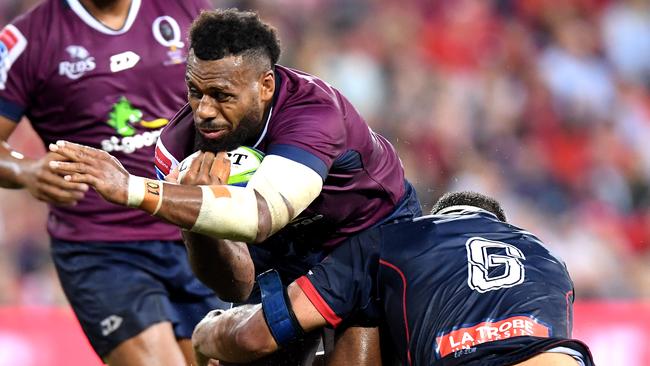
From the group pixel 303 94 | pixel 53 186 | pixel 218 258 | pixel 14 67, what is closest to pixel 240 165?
pixel 303 94

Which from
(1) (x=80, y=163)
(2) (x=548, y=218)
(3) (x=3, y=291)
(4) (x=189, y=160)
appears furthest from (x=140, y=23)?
(2) (x=548, y=218)

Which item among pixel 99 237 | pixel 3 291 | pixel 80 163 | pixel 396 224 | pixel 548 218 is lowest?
pixel 3 291

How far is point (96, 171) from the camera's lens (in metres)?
3.77

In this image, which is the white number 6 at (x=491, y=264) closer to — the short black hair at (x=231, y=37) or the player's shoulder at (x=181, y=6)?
the short black hair at (x=231, y=37)

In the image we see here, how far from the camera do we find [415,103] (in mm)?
9711

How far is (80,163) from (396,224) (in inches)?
57.1

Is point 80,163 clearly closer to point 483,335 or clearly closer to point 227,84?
point 227,84

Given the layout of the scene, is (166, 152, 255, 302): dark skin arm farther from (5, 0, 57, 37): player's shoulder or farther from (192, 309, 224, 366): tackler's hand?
(5, 0, 57, 37): player's shoulder

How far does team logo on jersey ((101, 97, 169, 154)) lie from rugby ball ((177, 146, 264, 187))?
102cm

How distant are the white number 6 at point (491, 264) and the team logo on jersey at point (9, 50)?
6.92 feet

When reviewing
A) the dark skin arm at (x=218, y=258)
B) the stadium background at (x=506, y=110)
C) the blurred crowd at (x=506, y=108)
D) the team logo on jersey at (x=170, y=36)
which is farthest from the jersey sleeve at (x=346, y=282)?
the blurred crowd at (x=506, y=108)

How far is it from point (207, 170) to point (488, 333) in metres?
1.14

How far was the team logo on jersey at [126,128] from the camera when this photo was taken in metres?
5.27

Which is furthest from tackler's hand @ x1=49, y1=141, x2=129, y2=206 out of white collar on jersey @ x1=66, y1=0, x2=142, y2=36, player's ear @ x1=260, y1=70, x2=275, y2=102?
white collar on jersey @ x1=66, y1=0, x2=142, y2=36
